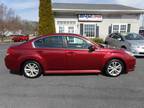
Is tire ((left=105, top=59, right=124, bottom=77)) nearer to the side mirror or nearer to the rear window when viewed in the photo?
the side mirror

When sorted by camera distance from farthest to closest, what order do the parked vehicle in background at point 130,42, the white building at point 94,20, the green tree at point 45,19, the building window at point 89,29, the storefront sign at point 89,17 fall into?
the building window at point 89,29 < the storefront sign at point 89,17 < the white building at point 94,20 < the green tree at point 45,19 < the parked vehicle in background at point 130,42

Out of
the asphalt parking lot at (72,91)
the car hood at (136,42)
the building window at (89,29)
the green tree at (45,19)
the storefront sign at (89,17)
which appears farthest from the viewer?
the building window at (89,29)

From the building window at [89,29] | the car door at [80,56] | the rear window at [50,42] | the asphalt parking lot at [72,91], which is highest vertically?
the building window at [89,29]

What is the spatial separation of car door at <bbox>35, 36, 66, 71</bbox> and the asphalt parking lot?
0.46m

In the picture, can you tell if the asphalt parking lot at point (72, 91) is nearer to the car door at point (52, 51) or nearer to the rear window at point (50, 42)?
the car door at point (52, 51)

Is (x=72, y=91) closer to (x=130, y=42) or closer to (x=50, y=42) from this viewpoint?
(x=50, y=42)

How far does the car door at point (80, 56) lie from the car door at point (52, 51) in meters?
0.22

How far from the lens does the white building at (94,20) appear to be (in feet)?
74.8

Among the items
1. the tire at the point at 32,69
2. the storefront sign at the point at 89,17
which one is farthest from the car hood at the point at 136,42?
the storefront sign at the point at 89,17

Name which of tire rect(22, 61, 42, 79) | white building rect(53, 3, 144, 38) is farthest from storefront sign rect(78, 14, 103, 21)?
tire rect(22, 61, 42, 79)

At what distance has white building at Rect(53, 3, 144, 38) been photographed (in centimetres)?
2281

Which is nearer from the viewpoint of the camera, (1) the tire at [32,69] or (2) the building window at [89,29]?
(1) the tire at [32,69]

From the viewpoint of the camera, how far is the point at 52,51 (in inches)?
330

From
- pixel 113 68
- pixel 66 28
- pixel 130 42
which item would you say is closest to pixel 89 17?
pixel 66 28
